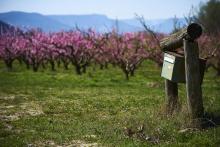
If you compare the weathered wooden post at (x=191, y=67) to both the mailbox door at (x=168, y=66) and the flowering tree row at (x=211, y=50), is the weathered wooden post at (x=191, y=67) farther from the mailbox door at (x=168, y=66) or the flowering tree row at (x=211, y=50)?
the flowering tree row at (x=211, y=50)

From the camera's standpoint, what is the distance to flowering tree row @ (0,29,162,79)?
50.5 metres

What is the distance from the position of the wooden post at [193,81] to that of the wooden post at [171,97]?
7.43 ft

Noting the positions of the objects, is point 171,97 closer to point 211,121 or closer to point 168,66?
point 168,66

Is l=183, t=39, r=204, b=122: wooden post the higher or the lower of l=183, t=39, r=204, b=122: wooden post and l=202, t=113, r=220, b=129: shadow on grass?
the higher

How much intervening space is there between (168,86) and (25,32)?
63.9 metres

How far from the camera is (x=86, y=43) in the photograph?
58.0m

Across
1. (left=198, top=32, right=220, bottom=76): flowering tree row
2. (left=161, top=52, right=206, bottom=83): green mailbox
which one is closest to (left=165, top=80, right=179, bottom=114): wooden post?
(left=161, top=52, right=206, bottom=83): green mailbox

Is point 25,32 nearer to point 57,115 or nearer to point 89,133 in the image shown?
point 57,115

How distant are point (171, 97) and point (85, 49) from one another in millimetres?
39936

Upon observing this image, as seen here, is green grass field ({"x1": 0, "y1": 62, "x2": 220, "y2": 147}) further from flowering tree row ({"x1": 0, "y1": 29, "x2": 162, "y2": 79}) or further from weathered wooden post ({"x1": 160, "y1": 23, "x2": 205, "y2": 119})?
flowering tree row ({"x1": 0, "y1": 29, "x2": 162, "y2": 79})

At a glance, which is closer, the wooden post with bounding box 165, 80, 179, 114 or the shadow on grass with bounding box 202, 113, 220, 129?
the shadow on grass with bounding box 202, 113, 220, 129

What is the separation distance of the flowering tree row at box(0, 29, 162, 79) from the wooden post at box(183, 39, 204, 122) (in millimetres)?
29995

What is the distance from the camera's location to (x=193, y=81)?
14.4 m

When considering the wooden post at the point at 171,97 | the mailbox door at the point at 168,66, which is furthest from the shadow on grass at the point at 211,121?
the mailbox door at the point at 168,66
